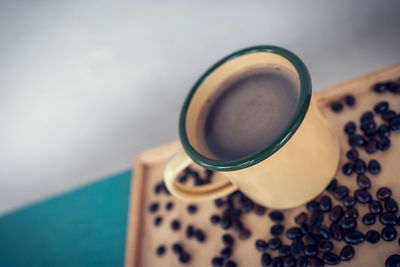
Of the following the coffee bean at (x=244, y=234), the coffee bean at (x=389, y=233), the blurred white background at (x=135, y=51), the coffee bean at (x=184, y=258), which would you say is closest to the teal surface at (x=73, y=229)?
the blurred white background at (x=135, y=51)

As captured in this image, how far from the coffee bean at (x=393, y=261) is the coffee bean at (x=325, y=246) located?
0.07 m

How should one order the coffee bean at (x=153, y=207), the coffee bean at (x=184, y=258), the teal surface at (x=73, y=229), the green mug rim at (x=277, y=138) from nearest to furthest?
the green mug rim at (x=277, y=138) < the coffee bean at (x=184, y=258) < the coffee bean at (x=153, y=207) < the teal surface at (x=73, y=229)

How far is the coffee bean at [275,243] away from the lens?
458mm

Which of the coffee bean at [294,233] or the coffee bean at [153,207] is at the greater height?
the coffee bean at [294,233]

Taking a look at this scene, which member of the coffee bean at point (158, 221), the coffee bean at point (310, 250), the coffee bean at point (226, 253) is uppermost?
the coffee bean at point (310, 250)

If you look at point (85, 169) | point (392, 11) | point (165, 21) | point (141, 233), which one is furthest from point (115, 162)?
point (392, 11)

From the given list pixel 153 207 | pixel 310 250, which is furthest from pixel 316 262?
pixel 153 207

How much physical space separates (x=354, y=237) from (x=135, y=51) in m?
0.54

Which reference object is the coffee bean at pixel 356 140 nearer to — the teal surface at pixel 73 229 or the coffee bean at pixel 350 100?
the coffee bean at pixel 350 100

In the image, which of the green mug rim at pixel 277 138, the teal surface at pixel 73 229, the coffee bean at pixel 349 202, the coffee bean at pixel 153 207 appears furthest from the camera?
the teal surface at pixel 73 229

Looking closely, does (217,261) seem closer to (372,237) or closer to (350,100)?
(372,237)

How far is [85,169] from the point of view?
0.95 meters

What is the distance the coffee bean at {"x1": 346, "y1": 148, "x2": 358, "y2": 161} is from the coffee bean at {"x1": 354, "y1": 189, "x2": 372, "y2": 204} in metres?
0.06

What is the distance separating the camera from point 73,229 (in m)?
0.90
